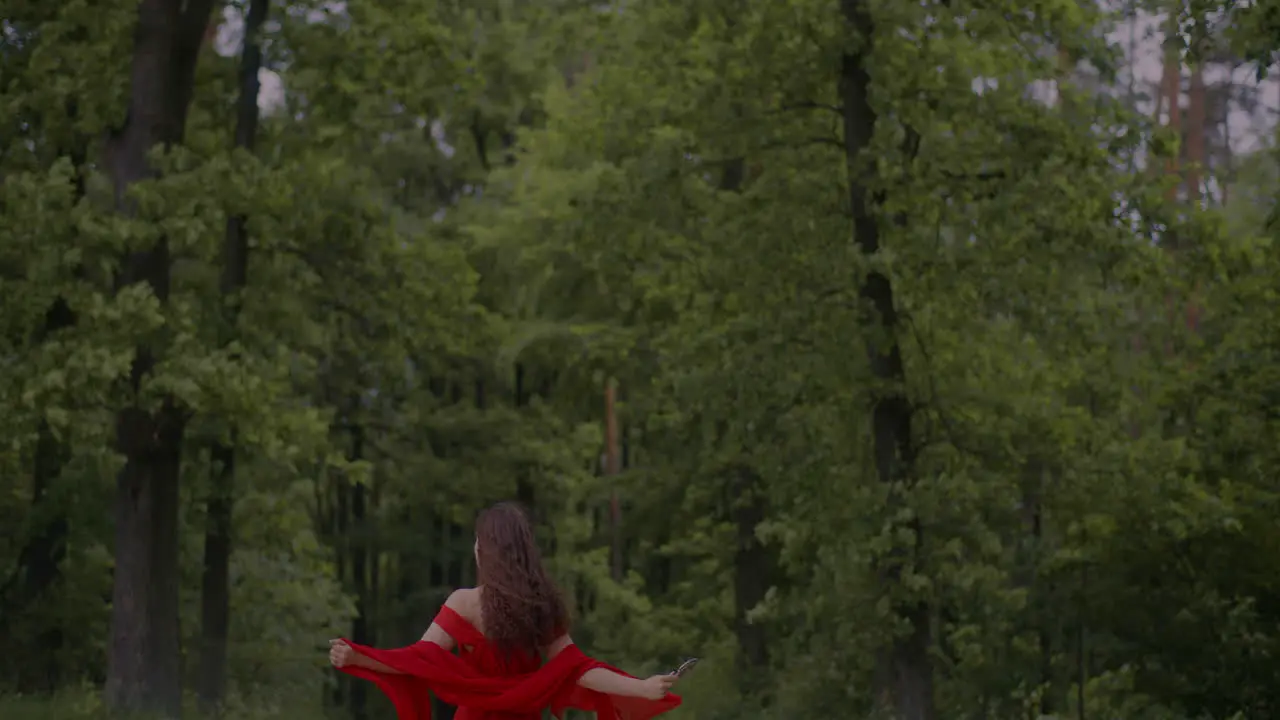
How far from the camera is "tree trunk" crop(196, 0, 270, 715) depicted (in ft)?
70.1

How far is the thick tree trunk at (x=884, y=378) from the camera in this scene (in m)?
18.1

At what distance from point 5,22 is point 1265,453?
1413 centimetres

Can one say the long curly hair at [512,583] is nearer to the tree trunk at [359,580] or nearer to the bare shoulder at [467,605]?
the bare shoulder at [467,605]

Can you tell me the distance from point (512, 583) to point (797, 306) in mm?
10909

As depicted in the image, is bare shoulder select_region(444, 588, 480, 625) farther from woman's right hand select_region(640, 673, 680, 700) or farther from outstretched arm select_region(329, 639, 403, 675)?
woman's right hand select_region(640, 673, 680, 700)

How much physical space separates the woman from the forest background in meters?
8.37

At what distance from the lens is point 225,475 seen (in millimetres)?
22594

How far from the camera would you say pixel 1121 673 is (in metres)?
18.0

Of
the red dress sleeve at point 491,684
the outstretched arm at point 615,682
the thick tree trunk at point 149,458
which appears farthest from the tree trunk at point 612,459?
the outstretched arm at point 615,682

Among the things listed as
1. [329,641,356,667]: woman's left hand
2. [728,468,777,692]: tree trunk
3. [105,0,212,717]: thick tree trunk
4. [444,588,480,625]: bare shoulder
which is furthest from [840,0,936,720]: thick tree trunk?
[329,641,356,667]: woman's left hand

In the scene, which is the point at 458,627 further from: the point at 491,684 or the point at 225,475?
the point at 225,475

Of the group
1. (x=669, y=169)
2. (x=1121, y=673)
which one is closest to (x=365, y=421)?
(x=669, y=169)

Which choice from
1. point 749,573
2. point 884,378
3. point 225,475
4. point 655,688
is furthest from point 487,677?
point 749,573

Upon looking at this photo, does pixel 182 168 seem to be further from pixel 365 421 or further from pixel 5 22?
pixel 365 421
